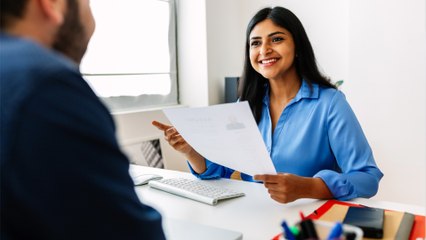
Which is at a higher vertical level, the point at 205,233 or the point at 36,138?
the point at 36,138

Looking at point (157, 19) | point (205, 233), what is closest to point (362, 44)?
point (157, 19)

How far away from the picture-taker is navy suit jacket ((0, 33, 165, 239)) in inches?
13.9

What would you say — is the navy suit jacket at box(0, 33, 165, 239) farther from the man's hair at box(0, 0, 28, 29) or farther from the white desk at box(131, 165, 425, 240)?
the white desk at box(131, 165, 425, 240)

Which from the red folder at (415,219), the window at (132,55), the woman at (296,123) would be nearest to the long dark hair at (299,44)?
the woman at (296,123)

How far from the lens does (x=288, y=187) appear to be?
1059 mm

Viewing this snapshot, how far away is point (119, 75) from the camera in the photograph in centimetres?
267

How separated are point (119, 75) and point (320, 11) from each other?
5.26 feet

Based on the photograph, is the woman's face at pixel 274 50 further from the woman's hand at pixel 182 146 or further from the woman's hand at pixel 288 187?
the woman's hand at pixel 288 187

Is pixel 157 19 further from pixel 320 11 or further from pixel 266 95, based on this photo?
pixel 266 95

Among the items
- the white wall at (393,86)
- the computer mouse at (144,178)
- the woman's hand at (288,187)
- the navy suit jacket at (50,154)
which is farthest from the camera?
the white wall at (393,86)

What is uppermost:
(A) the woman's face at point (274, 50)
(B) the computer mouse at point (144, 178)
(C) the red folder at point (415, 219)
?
(A) the woman's face at point (274, 50)

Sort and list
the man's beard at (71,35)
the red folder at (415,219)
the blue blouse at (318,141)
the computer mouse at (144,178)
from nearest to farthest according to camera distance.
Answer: the man's beard at (71,35) → the red folder at (415,219) → the blue blouse at (318,141) → the computer mouse at (144,178)

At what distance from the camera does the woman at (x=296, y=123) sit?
45.5 inches

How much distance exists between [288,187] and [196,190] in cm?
31
